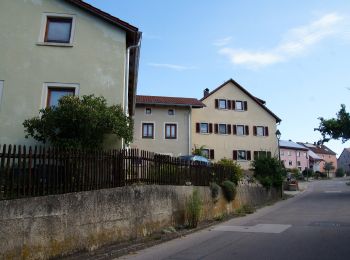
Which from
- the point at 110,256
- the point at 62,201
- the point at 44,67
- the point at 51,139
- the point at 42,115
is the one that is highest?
the point at 44,67

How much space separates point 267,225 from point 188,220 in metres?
2.94

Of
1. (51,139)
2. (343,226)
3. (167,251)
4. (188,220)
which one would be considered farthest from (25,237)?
(343,226)

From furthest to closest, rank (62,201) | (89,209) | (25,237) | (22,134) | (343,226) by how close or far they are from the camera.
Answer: (22,134)
(343,226)
(89,209)
(62,201)
(25,237)

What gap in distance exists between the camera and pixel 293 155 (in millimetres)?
88562

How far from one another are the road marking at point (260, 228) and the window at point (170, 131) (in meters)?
27.8

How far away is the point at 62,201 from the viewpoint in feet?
30.4

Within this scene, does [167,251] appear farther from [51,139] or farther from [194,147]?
[194,147]

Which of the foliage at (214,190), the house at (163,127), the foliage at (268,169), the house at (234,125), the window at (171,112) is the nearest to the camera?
the foliage at (214,190)

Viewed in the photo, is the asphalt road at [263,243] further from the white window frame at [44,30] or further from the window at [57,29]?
the window at [57,29]

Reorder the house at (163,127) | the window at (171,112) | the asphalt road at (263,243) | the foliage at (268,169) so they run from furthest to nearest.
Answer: the window at (171,112)
the house at (163,127)
the foliage at (268,169)
the asphalt road at (263,243)

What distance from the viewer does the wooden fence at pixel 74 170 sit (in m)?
8.70

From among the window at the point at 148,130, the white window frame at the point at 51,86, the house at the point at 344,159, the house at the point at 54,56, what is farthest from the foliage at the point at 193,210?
the house at the point at 344,159

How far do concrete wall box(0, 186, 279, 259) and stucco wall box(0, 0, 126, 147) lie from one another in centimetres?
392

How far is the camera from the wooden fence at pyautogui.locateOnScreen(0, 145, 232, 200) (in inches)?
343
